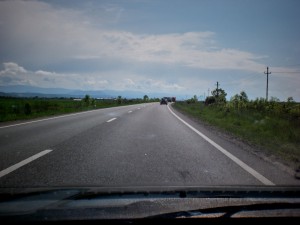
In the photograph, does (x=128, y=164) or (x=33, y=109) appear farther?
(x=33, y=109)

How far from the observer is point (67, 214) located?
308 centimetres

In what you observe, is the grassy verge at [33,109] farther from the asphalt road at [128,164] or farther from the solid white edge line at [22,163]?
the solid white edge line at [22,163]

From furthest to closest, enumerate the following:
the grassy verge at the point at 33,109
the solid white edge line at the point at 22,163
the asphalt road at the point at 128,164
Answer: the grassy verge at the point at 33,109
the solid white edge line at the point at 22,163
the asphalt road at the point at 128,164

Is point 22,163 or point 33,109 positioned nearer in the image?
point 22,163

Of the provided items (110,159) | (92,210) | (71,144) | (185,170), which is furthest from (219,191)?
(71,144)

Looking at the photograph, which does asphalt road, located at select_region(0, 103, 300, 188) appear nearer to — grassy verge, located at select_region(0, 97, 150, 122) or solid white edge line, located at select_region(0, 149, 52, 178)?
solid white edge line, located at select_region(0, 149, 52, 178)

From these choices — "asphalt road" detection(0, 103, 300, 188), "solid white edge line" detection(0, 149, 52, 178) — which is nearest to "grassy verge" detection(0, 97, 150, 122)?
"asphalt road" detection(0, 103, 300, 188)

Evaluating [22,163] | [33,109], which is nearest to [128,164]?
[22,163]

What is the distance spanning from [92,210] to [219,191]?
1.51 metres

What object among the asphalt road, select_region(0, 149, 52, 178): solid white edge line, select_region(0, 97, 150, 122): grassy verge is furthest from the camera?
select_region(0, 97, 150, 122): grassy verge

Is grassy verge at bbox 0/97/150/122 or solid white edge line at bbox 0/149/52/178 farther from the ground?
grassy verge at bbox 0/97/150/122

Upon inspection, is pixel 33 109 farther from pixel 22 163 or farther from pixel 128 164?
pixel 128 164

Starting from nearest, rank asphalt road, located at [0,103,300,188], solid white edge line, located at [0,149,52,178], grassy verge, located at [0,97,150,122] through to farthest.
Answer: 1. asphalt road, located at [0,103,300,188]
2. solid white edge line, located at [0,149,52,178]
3. grassy verge, located at [0,97,150,122]

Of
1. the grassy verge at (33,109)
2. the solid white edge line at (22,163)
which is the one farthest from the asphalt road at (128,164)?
the grassy verge at (33,109)
